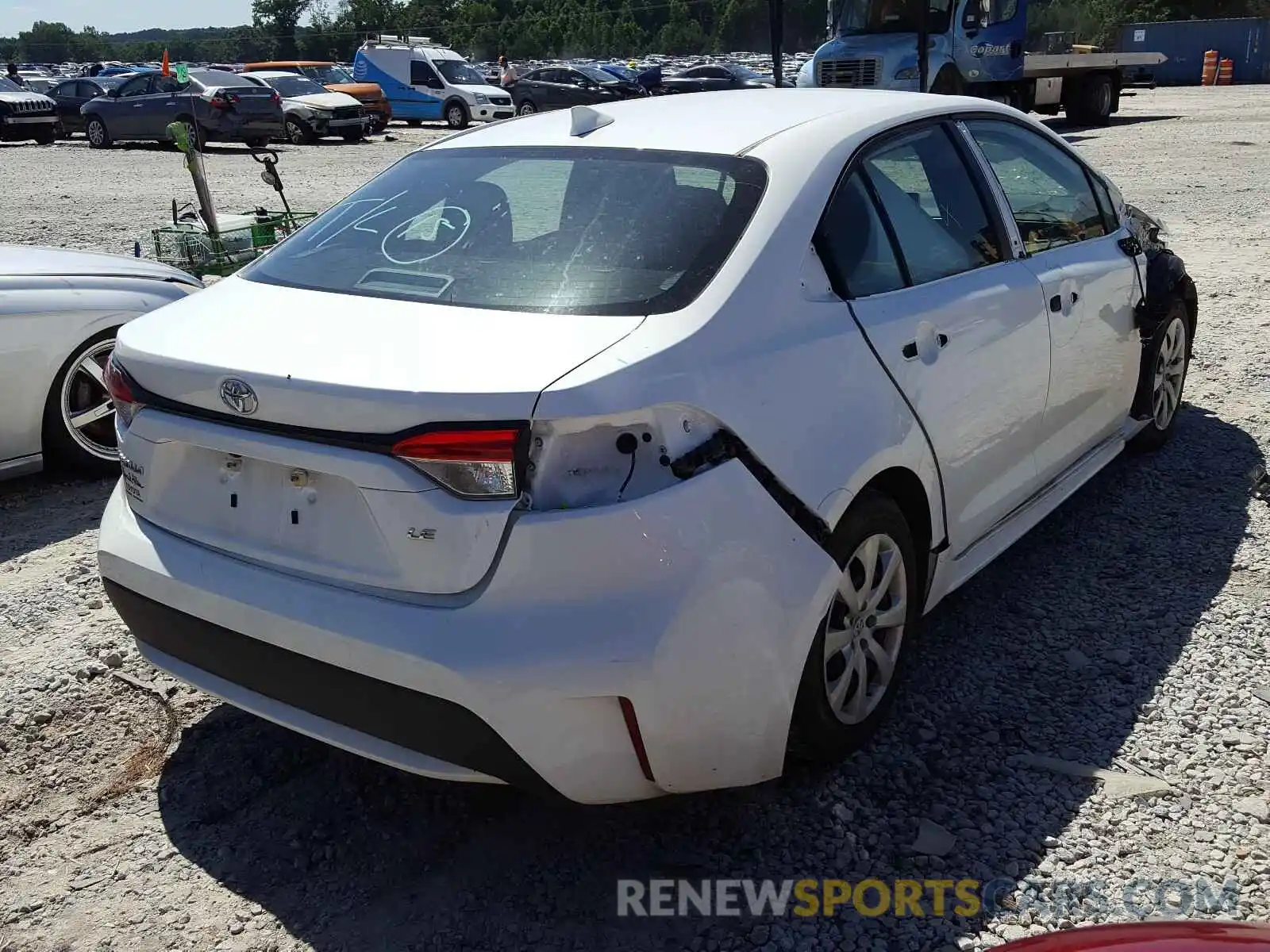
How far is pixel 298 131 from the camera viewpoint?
25.4 meters

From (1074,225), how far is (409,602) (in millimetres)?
3098

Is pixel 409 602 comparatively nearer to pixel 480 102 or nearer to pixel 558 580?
pixel 558 580

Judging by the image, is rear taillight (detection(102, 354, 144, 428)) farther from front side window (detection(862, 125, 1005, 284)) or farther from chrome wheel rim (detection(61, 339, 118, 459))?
chrome wheel rim (detection(61, 339, 118, 459))

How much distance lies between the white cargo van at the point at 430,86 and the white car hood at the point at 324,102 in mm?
4668

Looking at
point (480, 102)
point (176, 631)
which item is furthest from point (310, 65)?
point (176, 631)

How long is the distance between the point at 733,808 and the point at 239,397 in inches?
60.6

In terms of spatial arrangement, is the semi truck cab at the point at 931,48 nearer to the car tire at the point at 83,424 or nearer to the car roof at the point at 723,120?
the car tire at the point at 83,424

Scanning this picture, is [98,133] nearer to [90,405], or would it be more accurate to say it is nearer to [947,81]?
[947,81]

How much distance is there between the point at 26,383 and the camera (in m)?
4.85

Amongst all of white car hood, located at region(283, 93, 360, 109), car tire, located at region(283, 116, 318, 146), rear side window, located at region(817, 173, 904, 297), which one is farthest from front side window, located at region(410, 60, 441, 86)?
rear side window, located at region(817, 173, 904, 297)

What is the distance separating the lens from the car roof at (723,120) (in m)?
3.17

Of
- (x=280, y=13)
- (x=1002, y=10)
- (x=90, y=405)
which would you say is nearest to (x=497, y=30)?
(x=280, y=13)

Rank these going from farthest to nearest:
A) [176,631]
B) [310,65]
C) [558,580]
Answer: [310,65] < [176,631] < [558,580]

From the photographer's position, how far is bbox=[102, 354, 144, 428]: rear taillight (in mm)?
2795
